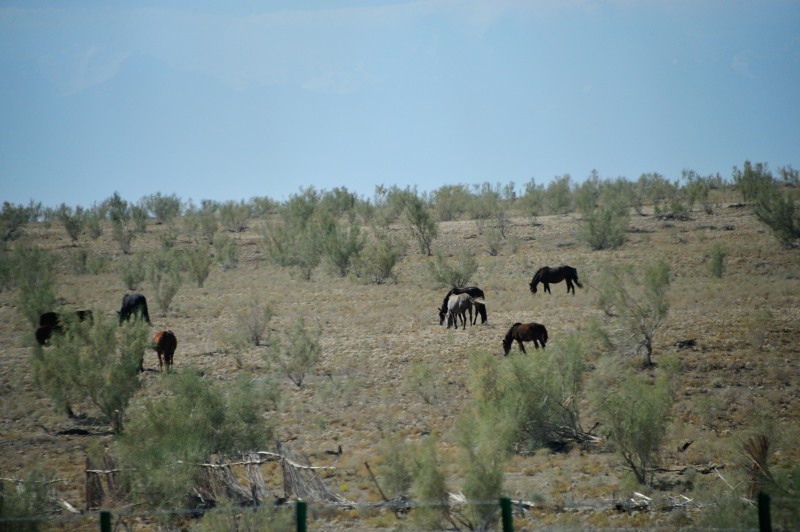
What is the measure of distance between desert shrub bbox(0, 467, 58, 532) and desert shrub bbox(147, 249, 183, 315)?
65.1ft

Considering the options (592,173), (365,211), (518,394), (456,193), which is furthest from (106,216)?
(518,394)

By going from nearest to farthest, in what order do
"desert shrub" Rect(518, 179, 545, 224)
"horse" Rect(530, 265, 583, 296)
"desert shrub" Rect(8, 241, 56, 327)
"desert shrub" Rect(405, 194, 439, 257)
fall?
"desert shrub" Rect(8, 241, 56, 327) → "horse" Rect(530, 265, 583, 296) → "desert shrub" Rect(405, 194, 439, 257) → "desert shrub" Rect(518, 179, 545, 224)

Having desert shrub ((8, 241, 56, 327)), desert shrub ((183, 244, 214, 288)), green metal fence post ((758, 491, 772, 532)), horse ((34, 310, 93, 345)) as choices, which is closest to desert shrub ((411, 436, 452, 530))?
green metal fence post ((758, 491, 772, 532))

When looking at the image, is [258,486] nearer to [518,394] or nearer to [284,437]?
[284,437]

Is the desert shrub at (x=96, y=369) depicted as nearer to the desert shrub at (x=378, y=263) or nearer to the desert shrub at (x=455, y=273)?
the desert shrub at (x=455, y=273)

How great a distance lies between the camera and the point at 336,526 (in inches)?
482

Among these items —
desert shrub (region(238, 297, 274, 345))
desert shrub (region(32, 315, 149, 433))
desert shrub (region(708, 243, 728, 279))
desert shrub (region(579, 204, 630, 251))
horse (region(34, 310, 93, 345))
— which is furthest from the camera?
desert shrub (region(579, 204, 630, 251))

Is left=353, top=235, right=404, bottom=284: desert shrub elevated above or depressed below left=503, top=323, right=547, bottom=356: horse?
above

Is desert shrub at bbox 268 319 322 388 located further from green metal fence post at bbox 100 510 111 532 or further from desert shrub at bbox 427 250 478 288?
desert shrub at bbox 427 250 478 288

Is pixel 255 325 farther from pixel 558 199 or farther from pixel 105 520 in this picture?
pixel 558 199

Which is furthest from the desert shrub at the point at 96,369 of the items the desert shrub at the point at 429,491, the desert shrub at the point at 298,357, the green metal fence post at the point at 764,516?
the green metal fence post at the point at 764,516

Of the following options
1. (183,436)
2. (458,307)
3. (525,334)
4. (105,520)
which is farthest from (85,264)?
(105,520)

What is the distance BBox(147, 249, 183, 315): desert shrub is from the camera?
1258 inches

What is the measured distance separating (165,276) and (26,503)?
30.7m
